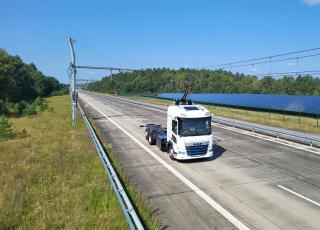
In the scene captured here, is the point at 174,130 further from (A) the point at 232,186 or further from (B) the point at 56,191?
(B) the point at 56,191

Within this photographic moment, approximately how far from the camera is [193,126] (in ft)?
58.5

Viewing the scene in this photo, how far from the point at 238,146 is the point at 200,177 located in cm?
841

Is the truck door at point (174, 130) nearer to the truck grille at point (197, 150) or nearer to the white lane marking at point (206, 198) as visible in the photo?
the truck grille at point (197, 150)

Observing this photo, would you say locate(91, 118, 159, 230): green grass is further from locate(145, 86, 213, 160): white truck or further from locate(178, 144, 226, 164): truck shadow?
locate(178, 144, 226, 164): truck shadow

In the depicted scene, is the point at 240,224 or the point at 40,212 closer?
the point at 240,224

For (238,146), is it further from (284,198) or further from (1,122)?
(1,122)

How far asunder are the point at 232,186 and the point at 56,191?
270 inches

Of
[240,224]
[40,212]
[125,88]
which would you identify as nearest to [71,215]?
[40,212]

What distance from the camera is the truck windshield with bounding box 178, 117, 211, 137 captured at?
58.0ft

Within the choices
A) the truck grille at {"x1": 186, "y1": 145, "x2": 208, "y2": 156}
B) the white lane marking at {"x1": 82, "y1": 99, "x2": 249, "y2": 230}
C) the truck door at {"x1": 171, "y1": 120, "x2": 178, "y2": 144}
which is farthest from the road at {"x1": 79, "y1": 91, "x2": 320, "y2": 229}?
the truck door at {"x1": 171, "y1": 120, "x2": 178, "y2": 144}

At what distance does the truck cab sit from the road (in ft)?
2.01

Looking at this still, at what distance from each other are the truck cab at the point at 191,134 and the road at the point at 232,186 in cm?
61

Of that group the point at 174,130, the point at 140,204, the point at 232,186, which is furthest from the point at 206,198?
the point at 174,130

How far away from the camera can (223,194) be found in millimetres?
12805
